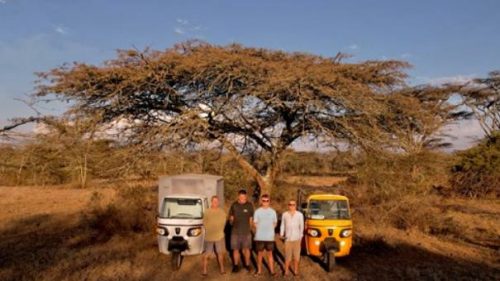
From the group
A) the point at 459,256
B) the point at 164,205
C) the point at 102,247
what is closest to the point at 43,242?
the point at 102,247

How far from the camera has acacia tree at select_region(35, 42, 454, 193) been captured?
15367 mm

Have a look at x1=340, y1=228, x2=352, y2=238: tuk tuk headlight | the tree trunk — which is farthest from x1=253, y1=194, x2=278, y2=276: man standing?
the tree trunk

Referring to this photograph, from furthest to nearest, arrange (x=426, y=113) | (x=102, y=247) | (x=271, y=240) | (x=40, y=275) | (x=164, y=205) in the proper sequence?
(x=426, y=113)
(x=102, y=247)
(x=164, y=205)
(x=271, y=240)
(x=40, y=275)

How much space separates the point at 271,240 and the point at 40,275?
480cm

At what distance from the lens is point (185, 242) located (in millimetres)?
12500

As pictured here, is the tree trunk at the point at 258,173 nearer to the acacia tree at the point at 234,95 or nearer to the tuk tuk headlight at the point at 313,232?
the acacia tree at the point at 234,95

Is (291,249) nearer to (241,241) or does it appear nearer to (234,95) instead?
(241,241)

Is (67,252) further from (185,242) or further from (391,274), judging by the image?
(391,274)

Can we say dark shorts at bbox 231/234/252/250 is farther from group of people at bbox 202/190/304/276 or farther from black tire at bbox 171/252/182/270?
black tire at bbox 171/252/182/270

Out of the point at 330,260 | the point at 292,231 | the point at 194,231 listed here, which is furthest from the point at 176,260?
the point at 330,260

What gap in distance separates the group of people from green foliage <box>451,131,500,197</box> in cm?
2064

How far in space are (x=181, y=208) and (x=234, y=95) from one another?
426 centimetres

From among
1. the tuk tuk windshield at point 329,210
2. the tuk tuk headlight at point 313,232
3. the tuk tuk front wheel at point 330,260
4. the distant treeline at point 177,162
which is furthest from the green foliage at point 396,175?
the tuk tuk front wheel at point 330,260

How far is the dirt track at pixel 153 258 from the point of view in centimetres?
1099
